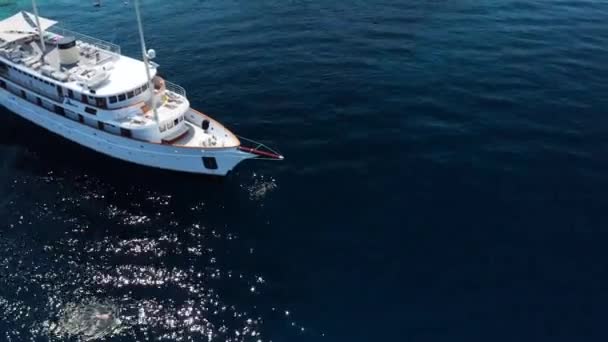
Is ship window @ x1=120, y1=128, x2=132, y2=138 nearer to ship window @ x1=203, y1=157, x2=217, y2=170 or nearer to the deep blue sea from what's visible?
the deep blue sea

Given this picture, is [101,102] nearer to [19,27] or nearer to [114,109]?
[114,109]

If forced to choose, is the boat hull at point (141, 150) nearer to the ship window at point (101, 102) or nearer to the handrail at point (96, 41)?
the ship window at point (101, 102)

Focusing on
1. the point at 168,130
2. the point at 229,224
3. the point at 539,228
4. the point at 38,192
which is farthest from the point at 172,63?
the point at 539,228

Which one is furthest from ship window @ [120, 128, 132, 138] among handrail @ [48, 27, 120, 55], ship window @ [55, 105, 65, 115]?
handrail @ [48, 27, 120, 55]

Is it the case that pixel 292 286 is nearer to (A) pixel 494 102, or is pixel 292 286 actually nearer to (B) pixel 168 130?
(B) pixel 168 130

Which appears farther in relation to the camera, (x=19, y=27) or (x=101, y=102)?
(x=19, y=27)

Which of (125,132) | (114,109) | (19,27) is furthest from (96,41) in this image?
(125,132)
